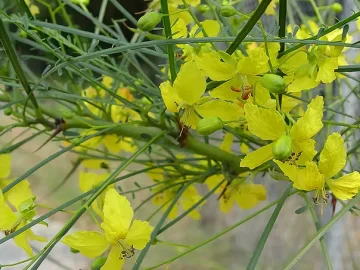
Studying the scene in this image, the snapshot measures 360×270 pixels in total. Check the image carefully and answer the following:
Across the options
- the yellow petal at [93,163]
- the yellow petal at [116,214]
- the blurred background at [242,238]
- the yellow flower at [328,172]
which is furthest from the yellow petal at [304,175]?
the blurred background at [242,238]

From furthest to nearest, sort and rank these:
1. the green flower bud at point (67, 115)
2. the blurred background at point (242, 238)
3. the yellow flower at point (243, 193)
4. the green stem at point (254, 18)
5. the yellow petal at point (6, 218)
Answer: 1. the blurred background at point (242, 238)
2. the yellow flower at point (243, 193)
3. the green flower bud at point (67, 115)
4. the yellow petal at point (6, 218)
5. the green stem at point (254, 18)

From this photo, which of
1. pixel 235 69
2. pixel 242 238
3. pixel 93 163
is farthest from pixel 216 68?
pixel 242 238

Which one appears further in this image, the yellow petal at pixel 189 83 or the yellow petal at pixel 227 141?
the yellow petal at pixel 227 141

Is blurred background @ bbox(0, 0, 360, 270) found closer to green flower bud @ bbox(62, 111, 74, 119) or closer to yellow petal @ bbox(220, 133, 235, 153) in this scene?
yellow petal @ bbox(220, 133, 235, 153)

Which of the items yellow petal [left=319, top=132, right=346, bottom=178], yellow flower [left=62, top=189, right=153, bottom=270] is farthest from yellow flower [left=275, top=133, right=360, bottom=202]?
yellow flower [left=62, top=189, right=153, bottom=270]

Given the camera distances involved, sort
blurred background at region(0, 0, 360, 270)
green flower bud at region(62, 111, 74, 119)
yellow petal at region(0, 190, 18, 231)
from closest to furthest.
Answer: yellow petal at region(0, 190, 18, 231) → green flower bud at region(62, 111, 74, 119) → blurred background at region(0, 0, 360, 270)

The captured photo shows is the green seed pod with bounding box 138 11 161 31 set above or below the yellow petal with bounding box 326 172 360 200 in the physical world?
above

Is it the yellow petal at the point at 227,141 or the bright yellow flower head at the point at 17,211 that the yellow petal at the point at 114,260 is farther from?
the yellow petal at the point at 227,141

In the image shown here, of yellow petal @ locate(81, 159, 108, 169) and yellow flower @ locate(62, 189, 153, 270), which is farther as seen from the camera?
yellow petal @ locate(81, 159, 108, 169)
